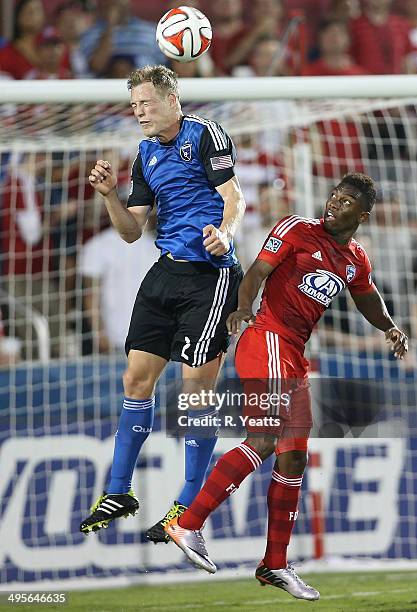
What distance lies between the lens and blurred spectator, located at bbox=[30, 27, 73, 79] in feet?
36.5

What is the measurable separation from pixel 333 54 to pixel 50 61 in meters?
3.11

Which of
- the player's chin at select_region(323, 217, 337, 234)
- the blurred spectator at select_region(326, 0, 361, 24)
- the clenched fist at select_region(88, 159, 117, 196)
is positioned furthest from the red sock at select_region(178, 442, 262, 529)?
the blurred spectator at select_region(326, 0, 361, 24)

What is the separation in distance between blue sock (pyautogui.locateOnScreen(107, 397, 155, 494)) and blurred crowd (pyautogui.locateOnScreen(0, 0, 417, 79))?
518 centimetres

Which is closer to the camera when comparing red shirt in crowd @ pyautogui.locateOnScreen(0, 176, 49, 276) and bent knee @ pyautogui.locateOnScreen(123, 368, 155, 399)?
bent knee @ pyautogui.locateOnScreen(123, 368, 155, 399)

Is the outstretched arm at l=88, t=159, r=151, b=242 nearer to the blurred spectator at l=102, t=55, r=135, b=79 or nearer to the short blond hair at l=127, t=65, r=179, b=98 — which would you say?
the short blond hair at l=127, t=65, r=179, b=98

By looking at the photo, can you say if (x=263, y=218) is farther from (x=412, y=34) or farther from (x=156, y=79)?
(x=412, y=34)

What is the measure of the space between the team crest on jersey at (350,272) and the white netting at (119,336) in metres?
2.05

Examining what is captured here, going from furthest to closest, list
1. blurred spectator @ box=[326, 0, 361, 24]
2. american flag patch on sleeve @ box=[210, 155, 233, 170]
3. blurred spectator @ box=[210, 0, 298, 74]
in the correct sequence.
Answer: blurred spectator @ box=[326, 0, 361, 24]
blurred spectator @ box=[210, 0, 298, 74]
american flag patch on sleeve @ box=[210, 155, 233, 170]

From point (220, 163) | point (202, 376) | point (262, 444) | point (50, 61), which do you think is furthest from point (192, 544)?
point (50, 61)

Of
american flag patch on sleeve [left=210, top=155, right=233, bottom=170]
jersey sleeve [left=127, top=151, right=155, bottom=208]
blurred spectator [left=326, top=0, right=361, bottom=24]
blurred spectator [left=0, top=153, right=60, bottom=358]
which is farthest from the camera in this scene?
blurred spectator [left=326, top=0, right=361, bottom=24]

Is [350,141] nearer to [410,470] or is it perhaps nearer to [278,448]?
[410,470]

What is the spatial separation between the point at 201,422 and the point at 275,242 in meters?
1.11

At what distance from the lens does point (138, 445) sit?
636 centimetres

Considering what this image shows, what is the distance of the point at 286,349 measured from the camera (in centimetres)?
621
